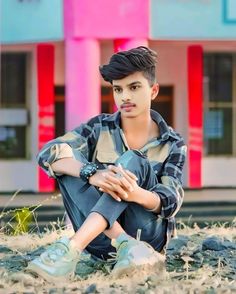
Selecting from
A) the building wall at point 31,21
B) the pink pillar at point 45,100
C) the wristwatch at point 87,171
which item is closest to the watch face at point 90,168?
the wristwatch at point 87,171

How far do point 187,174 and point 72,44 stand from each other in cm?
361

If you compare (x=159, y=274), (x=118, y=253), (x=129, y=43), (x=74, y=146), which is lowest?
Result: (x=159, y=274)

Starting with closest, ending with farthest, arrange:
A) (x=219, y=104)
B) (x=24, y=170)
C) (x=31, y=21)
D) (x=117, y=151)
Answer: (x=117, y=151) → (x=31, y=21) → (x=24, y=170) → (x=219, y=104)

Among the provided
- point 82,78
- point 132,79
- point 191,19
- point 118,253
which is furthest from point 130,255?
point 191,19

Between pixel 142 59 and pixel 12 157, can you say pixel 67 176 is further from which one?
pixel 12 157

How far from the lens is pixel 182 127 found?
1355 centimetres

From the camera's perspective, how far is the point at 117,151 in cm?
379

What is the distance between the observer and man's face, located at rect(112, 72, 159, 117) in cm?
373

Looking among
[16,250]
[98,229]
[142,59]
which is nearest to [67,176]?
[98,229]

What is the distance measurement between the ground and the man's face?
74cm

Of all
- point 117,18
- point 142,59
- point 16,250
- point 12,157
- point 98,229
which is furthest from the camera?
point 12,157

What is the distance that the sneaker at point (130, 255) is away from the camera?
3.45m

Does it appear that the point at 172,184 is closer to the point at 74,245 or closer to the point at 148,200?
the point at 148,200

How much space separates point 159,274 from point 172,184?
0.42 meters
